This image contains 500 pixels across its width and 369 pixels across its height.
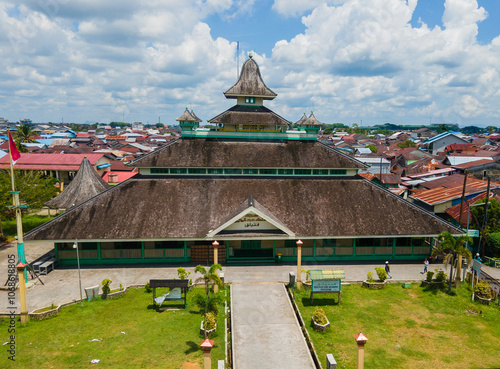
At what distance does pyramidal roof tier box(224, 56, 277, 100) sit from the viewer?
39000mm

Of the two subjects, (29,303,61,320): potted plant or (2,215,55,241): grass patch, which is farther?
(2,215,55,241): grass patch

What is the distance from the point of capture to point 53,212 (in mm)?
51219

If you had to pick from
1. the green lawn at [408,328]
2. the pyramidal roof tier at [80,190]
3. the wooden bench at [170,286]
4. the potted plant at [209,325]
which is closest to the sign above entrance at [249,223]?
the green lawn at [408,328]

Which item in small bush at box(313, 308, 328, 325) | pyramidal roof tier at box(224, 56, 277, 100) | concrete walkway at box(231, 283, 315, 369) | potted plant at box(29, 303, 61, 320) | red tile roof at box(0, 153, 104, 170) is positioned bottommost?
concrete walkway at box(231, 283, 315, 369)

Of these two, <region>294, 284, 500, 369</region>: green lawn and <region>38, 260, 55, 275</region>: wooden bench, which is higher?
<region>38, 260, 55, 275</region>: wooden bench

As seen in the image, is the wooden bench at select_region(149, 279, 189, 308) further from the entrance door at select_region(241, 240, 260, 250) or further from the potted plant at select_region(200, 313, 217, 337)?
the entrance door at select_region(241, 240, 260, 250)

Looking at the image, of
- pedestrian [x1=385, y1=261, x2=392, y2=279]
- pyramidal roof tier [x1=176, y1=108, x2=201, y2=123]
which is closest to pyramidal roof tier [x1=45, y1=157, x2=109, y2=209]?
pyramidal roof tier [x1=176, y1=108, x2=201, y2=123]

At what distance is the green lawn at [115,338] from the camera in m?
17.5

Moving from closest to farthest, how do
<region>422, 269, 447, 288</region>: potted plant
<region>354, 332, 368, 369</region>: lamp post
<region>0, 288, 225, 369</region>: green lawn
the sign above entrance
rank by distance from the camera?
1. <region>354, 332, 368, 369</region>: lamp post
2. <region>0, 288, 225, 369</region>: green lawn
3. <region>422, 269, 447, 288</region>: potted plant
4. the sign above entrance

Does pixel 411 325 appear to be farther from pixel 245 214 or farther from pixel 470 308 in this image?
pixel 245 214

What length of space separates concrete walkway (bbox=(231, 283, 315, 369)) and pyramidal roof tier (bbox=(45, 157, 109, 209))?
24987mm

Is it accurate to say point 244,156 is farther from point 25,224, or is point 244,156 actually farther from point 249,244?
point 25,224

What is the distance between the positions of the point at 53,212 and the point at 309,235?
4078 centimetres

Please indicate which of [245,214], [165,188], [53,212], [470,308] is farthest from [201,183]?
[53,212]
